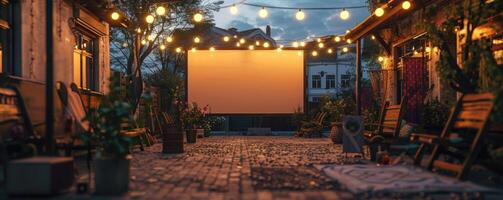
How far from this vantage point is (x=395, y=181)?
5758 mm

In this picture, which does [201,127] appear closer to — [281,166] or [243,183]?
[281,166]

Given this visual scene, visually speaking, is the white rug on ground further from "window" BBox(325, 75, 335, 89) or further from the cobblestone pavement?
"window" BBox(325, 75, 335, 89)

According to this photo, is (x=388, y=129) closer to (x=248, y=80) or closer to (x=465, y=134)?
(x=465, y=134)

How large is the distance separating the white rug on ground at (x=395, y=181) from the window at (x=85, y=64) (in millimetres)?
6359

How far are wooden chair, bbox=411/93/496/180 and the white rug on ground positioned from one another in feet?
0.60

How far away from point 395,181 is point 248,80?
53.1 feet

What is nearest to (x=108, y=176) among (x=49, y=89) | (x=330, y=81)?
(x=49, y=89)

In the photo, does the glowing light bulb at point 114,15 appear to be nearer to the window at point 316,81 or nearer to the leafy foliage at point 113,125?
the leafy foliage at point 113,125

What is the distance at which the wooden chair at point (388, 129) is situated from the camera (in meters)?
8.30

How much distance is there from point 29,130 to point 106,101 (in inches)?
57.6

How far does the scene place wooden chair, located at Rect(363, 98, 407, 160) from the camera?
8305 millimetres

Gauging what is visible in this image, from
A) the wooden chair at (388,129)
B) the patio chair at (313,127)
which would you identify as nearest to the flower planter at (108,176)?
the wooden chair at (388,129)

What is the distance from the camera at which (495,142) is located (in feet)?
20.2

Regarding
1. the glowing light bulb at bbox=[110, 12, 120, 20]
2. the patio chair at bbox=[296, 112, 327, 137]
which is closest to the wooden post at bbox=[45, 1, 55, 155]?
the glowing light bulb at bbox=[110, 12, 120, 20]
